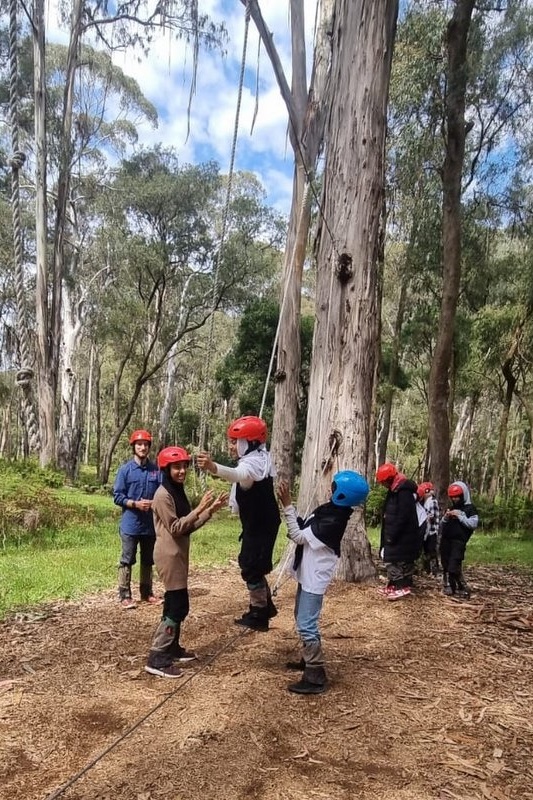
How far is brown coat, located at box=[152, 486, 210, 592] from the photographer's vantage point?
13.2 ft

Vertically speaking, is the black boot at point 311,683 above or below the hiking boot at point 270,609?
below

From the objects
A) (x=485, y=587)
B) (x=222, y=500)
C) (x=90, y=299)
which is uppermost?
(x=90, y=299)

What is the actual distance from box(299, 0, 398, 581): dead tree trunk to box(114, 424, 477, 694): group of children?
1120 millimetres

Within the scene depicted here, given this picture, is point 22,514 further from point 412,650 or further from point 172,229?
point 172,229

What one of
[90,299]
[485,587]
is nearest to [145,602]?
[485,587]

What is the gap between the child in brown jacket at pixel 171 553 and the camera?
13.3 feet

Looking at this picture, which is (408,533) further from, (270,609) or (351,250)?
(351,250)

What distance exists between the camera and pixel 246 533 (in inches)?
188

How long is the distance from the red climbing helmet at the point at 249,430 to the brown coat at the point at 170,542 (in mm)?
641

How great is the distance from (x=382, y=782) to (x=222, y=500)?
5.80ft

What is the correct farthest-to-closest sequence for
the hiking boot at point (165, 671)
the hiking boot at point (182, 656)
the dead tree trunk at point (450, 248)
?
the dead tree trunk at point (450, 248), the hiking boot at point (182, 656), the hiking boot at point (165, 671)

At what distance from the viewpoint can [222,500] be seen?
3.91m

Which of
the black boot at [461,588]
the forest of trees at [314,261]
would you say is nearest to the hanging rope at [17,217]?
the forest of trees at [314,261]

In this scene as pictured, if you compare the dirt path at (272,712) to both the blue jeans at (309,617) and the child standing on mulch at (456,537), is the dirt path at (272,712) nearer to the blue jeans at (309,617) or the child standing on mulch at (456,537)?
the blue jeans at (309,617)
